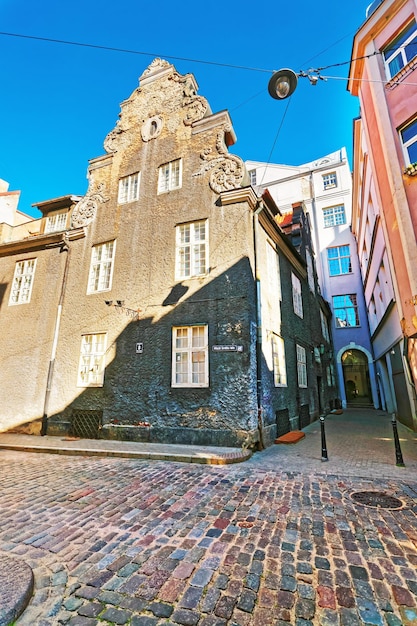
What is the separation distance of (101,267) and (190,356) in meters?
5.58

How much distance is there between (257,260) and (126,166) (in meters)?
7.68

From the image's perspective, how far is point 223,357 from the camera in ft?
28.8

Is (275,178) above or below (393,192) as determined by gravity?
above

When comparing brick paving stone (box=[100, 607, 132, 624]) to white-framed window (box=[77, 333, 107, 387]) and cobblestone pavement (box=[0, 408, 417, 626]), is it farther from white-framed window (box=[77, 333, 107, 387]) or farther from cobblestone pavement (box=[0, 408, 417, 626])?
white-framed window (box=[77, 333, 107, 387])

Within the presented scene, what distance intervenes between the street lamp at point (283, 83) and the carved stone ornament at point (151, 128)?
7.03 metres

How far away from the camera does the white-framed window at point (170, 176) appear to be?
11312 mm

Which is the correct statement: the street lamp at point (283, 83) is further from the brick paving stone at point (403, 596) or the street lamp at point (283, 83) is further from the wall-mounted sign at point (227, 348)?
the brick paving stone at point (403, 596)

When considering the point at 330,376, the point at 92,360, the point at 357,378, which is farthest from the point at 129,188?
the point at 357,378

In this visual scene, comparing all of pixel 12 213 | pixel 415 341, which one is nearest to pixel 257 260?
pixel 415 341

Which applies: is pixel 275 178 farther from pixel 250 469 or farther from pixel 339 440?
pixel 250 469

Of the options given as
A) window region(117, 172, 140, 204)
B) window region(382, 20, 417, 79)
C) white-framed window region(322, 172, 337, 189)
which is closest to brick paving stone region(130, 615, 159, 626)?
window region(117, 172, 140, 204)

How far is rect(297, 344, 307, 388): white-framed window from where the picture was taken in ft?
43.1

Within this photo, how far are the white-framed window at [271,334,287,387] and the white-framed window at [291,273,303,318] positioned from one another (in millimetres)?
3190

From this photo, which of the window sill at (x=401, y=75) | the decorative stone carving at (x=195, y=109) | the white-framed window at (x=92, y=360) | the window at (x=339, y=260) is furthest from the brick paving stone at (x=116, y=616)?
the window at (x=339, y=260)
